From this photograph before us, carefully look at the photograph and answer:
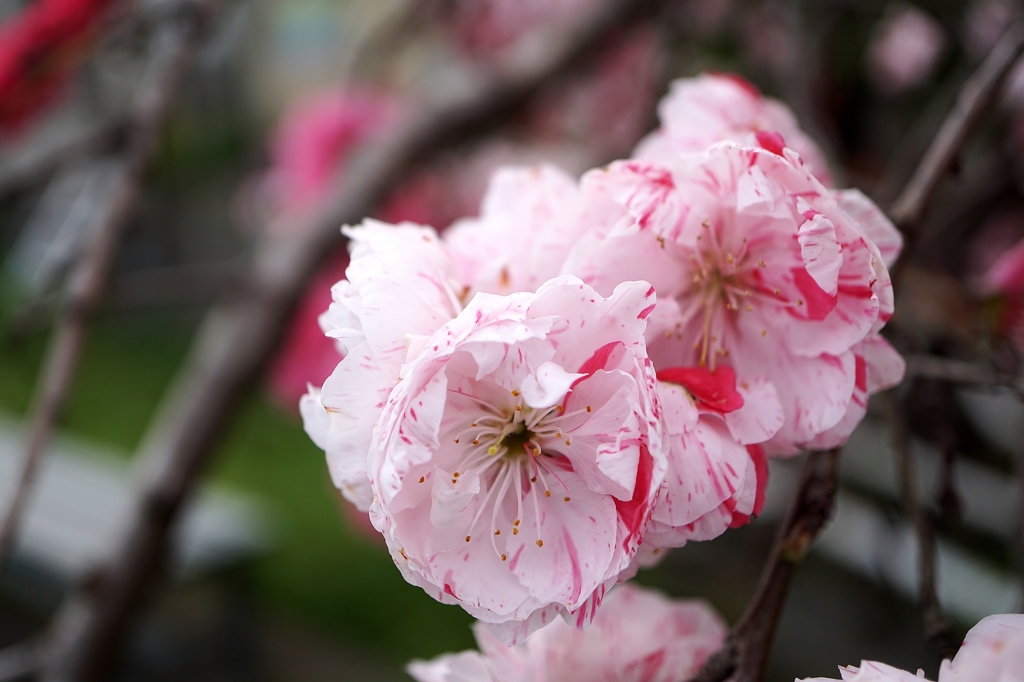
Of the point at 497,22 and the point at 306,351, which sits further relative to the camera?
the point at 497,22

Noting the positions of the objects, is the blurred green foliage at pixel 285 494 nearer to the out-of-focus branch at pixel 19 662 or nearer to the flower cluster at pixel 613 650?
the out-of-focus branch at pixel 19 662

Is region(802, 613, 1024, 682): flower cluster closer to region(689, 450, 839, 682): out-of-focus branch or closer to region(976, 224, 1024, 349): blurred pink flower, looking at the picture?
region(689, 450, 839, 682): out-of-focus branch

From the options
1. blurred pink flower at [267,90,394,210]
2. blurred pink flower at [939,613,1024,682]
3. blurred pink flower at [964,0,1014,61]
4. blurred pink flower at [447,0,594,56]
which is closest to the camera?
blurred pink flower at [939,613,1024,682]

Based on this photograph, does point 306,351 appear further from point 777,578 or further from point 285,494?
point 285,494

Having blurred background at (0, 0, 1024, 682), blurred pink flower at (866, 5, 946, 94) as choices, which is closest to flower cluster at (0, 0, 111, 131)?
blurred background at (0, 0, 1024, 682)

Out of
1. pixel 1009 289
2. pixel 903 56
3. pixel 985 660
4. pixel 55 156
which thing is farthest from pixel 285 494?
pixel 985 660
